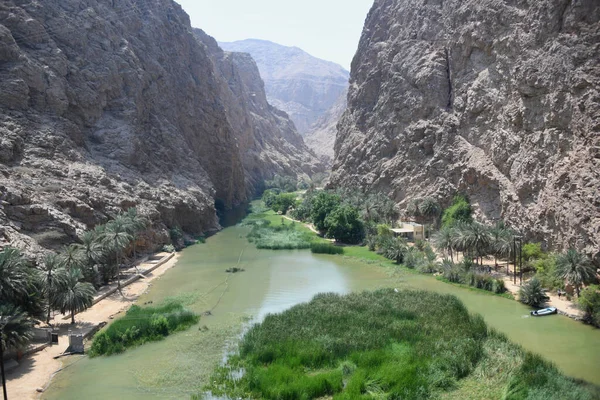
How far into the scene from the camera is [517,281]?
45156 mm

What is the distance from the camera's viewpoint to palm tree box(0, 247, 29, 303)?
1144 inches

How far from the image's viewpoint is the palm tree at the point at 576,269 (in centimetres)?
3644

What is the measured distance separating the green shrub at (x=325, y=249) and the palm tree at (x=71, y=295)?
34.3m

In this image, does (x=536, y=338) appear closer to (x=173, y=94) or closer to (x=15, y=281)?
(x=15, y=281)

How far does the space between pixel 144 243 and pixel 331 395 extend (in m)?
41.8

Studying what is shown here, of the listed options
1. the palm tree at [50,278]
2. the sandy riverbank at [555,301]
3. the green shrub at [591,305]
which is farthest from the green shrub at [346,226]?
the palm tree at [50,278]

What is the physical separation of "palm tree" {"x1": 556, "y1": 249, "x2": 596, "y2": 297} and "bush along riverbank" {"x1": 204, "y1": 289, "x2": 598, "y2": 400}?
9300 mm

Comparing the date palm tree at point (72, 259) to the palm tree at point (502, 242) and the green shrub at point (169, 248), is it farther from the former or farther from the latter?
the palm tree at point (502, 242)

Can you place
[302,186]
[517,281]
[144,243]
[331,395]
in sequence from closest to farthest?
[331,395], [517,281], [144,243], [302,186]

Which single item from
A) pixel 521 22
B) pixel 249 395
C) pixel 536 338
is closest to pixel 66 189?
pixel 249 395

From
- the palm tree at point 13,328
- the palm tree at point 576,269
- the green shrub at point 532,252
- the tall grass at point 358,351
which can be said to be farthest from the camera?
the green shrub at point 532,252

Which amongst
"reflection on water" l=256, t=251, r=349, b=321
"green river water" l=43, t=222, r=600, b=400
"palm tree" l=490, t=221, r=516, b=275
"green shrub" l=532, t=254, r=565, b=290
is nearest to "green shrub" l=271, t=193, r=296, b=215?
"green river water" l=43, t=222, r=600, b=400

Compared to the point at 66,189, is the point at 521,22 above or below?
above

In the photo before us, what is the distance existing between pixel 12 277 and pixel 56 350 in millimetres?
5382
